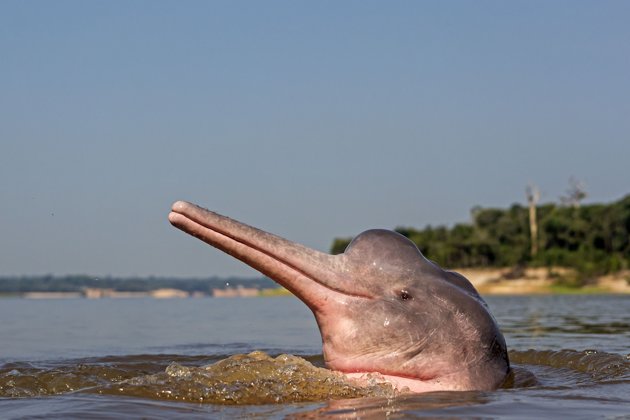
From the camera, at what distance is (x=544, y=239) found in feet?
301

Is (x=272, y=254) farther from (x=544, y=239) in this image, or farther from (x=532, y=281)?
(x=544, y=239)

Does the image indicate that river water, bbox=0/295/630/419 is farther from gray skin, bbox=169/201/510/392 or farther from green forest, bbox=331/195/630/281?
green forest, bbox=331/195/630/281

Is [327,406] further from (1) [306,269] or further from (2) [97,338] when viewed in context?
(2) [97,338]

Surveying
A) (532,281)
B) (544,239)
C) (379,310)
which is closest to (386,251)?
(379,310)

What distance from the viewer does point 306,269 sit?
7109 mm

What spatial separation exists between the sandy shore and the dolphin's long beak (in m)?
70.0

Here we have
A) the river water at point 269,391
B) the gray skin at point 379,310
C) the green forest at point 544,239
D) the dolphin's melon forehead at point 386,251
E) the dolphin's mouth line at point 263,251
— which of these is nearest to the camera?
the river water at point 269,391

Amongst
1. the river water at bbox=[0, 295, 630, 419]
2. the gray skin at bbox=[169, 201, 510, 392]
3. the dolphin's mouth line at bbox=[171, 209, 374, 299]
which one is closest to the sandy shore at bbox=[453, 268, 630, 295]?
the river water at bbox=[0, 295, 630, 419]

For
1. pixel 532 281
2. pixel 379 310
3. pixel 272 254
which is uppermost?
pixel 532 281

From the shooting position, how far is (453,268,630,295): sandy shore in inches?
2977

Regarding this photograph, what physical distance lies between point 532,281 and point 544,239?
9.88m

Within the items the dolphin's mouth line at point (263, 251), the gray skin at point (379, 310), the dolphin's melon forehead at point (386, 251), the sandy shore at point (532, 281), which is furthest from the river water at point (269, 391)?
the sandy shore at point (532, 281)

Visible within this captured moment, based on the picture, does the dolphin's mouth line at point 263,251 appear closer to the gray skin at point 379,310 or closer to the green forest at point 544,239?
the gray skin at point 379,310

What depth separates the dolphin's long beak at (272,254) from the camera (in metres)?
6.83
